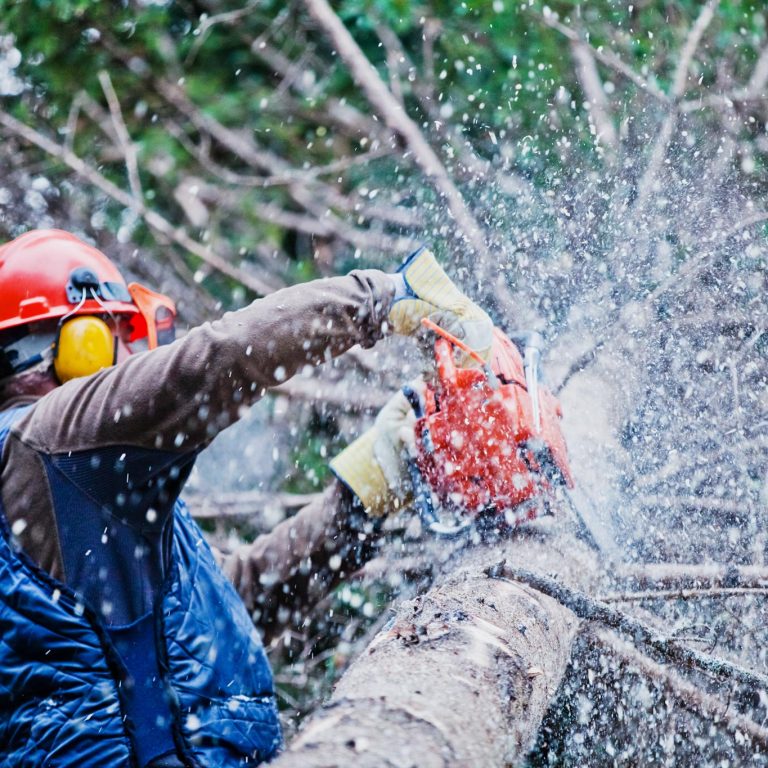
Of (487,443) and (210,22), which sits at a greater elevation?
(210,22)

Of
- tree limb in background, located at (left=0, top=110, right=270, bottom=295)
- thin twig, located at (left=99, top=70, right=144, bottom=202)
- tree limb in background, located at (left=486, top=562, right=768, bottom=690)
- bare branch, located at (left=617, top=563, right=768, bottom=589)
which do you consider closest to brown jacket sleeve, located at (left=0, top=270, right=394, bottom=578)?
tree limb in background, located at (left=486, top=562, right=768, bottom=690)

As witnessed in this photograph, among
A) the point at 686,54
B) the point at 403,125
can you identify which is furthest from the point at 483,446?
the point at 686,54

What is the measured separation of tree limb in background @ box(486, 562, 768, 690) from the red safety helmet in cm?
127

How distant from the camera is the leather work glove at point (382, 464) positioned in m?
2.33

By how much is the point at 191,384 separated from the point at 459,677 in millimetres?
770

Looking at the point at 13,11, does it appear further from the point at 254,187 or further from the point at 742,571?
the point at 742,571

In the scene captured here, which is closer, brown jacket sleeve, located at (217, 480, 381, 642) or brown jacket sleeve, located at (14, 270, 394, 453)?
brown jacket sleeve, located at (14, 270, 394, 453)

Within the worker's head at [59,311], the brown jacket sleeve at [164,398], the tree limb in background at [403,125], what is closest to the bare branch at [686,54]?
the tree limb in background at [403,125]

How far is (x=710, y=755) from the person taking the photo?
256 centimetres

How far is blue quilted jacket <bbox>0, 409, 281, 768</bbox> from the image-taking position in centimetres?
179

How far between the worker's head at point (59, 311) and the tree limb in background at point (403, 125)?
4.48 ft

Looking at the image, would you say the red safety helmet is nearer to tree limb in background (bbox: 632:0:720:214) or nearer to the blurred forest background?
the blurred forest background

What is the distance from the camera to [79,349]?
83.2 inches

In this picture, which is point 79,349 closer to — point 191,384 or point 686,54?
point 191,384
